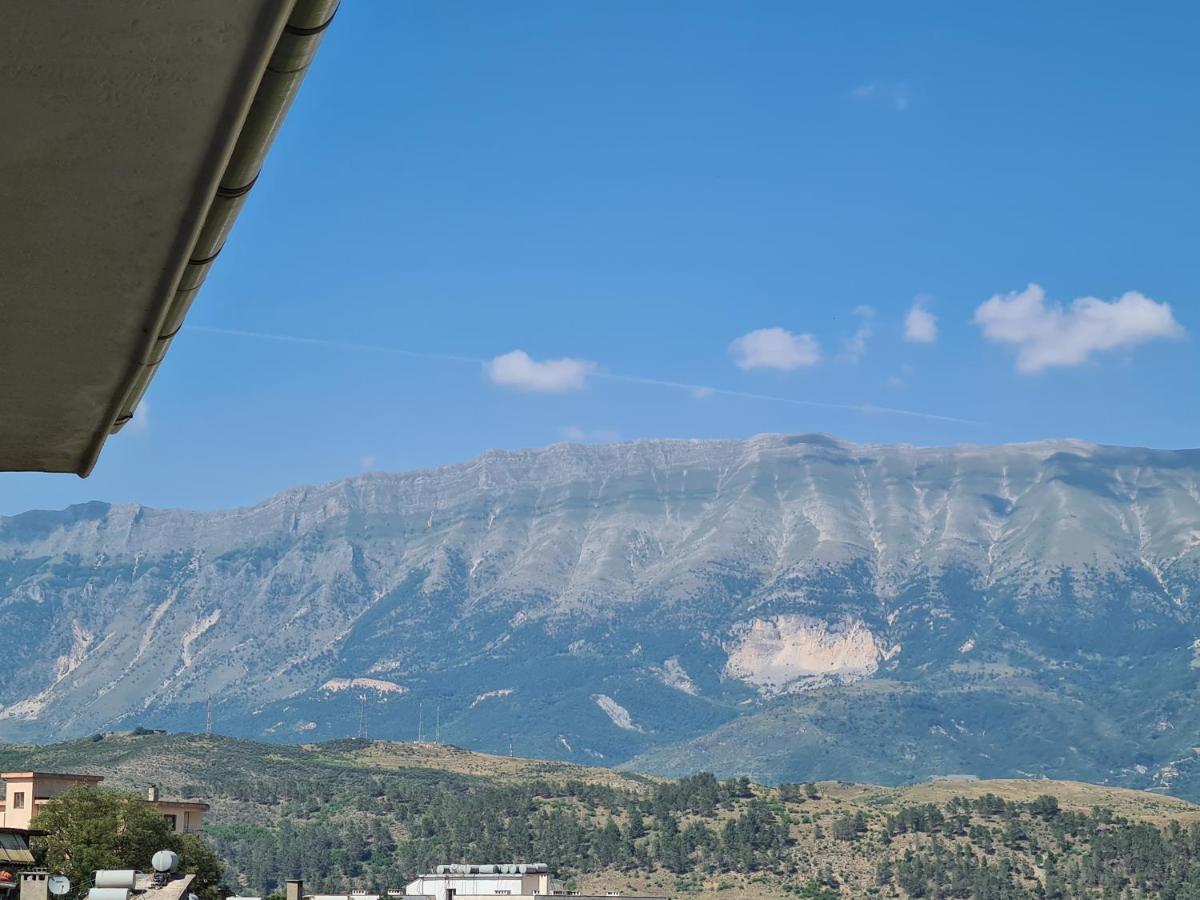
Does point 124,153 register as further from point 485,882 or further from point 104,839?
point 485,882

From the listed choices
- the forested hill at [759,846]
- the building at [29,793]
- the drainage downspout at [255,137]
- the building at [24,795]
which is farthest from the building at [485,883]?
the drainage downspout at [255,137]

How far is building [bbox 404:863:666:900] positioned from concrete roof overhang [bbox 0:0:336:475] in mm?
107218

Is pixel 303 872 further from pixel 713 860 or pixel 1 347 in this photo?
pixel 1 347

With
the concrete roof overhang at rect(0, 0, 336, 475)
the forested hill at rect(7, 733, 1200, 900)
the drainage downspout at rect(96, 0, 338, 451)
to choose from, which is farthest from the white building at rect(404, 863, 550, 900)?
the drainage downspout at rect(96, 0, 338, 451)

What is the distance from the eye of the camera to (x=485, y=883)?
124750mm

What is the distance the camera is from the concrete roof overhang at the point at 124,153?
5609 millimetres

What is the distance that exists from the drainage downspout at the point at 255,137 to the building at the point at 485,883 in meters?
107

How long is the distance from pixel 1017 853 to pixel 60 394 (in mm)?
177651

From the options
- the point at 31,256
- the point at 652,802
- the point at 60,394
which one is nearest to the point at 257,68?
the point at 31,256

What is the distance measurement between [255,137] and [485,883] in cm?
12180

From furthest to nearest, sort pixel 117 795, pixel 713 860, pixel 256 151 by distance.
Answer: pixel 713 860 < pixel 117 795 < pixel 256 151

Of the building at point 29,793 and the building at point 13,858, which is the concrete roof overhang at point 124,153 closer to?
the building at point 13,858

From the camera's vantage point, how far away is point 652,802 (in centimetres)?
19362

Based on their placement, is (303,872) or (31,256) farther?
(303,872)
